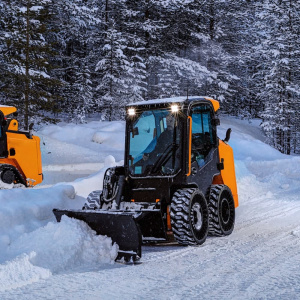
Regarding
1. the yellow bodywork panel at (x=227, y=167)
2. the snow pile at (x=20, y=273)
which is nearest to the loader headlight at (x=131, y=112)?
the yellow bodywork panel at (x=227, y=167)

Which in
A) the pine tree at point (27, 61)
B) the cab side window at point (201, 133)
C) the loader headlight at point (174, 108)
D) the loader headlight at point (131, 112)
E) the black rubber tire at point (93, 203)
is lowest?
the black rubber tire at point (93, 203)

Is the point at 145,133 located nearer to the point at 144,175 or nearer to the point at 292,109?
the point at 144,175

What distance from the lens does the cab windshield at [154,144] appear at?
6.51 metres

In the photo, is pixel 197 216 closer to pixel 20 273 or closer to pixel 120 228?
pixel 120 228

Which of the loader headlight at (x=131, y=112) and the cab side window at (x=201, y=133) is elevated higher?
the loader headlight at (x=131, y=112)

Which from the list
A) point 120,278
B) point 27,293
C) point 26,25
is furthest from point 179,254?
point 26,25

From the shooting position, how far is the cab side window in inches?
270

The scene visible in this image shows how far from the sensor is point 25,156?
11.8m

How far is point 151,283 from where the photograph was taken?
14.5 feet

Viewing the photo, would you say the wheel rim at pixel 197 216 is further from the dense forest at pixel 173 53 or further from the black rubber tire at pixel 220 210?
the dense forest at pixel 173 53

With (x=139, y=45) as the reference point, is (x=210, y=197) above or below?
below

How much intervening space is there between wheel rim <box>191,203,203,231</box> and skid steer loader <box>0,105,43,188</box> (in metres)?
6.27

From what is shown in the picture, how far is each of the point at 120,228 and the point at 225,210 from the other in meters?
2.49

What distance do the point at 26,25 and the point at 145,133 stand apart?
17.9 meters
